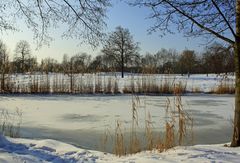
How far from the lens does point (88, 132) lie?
648cm

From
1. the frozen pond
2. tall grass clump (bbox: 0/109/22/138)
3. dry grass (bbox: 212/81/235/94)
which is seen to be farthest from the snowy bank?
dry grass (bbox: 212/81/235/94)

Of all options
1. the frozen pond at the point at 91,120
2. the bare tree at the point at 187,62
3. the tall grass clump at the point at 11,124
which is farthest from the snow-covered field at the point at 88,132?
the bare tree at the point at 187,62

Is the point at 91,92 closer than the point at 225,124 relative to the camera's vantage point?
No

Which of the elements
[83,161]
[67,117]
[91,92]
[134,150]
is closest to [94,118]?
[67,117]

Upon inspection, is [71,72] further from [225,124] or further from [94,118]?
[225,124]

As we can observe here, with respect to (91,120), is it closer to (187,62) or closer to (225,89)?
(225,89)

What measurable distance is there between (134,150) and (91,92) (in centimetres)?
1002

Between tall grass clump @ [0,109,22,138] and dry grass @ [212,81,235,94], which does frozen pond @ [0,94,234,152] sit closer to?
tall grass clump @ [0,109,22,138]


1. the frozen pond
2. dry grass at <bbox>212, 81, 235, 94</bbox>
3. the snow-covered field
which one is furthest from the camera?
dry grass at <bbox>212, 81, 235, 94</bbox>

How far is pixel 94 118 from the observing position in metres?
8.10

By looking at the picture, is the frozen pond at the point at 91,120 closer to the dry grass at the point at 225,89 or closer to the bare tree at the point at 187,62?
the dry grass at the point at 225,89

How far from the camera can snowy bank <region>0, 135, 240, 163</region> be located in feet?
11.6

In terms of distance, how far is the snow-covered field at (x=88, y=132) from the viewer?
3738mm

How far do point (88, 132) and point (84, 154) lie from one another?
2.27m
